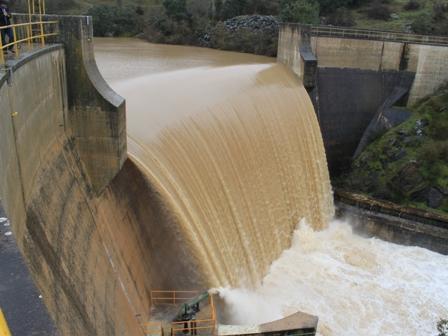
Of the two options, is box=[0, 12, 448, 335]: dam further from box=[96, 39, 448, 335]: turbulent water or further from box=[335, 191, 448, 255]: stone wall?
box=[335, 191, 448, 255]: stone wall

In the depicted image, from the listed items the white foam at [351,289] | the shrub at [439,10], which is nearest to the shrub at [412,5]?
the shrub at [439,10]

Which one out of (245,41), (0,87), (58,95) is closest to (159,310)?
(58,95)

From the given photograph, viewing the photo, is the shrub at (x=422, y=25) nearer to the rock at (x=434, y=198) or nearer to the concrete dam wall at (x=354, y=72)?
the concrete dam wall at (x=354, y=72)

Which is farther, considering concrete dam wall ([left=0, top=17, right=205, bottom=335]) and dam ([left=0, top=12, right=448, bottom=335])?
dam ([left=0, top=12, right=448, bottom=335])

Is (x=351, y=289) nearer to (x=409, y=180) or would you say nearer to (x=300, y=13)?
(x=409, y=180)

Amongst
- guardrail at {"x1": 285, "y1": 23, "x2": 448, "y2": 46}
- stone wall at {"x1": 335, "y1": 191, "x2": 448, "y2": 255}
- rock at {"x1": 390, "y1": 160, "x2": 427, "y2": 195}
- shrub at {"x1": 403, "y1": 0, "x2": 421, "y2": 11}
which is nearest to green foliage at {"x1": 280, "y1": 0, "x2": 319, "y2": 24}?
guardrail at {"x1": 285, "y1": 23, "x2": 448, "y2": 46}

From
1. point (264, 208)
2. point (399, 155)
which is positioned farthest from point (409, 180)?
point (264, 208)
